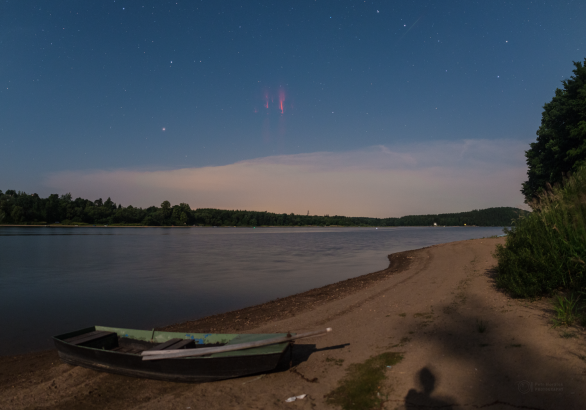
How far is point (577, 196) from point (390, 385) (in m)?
6.01

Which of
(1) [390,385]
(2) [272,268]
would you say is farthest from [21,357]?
(2) [272,268]

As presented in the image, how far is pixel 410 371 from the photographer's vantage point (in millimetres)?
6957

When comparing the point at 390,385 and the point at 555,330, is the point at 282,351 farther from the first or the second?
the point at 555,330

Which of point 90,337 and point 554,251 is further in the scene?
point 554,251

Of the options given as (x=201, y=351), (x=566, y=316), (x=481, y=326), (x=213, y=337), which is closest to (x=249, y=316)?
(x=213, y=337)

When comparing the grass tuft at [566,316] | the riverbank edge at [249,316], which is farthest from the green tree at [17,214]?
the grass tuft at [566,316]

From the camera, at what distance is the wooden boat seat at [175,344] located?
8219 mm

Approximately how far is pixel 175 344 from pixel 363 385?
4.70m

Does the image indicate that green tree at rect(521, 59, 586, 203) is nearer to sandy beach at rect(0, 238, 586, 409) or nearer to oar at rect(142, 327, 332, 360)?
sandy beach at rect(0, 238, 586, 409)

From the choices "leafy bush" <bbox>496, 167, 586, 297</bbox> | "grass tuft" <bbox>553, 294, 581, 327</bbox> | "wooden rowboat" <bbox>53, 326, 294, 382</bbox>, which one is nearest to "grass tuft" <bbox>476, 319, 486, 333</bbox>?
"grass tuft" <bbox>553, 294, 581, 327</bbox>

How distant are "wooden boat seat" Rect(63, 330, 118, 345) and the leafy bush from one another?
466 inches

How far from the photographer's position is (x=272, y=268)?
33.6 m

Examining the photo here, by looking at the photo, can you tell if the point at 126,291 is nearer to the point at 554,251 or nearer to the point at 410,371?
the point at 410,371

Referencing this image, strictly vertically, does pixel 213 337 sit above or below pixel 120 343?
above
